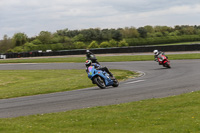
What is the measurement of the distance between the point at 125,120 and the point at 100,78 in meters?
9.26

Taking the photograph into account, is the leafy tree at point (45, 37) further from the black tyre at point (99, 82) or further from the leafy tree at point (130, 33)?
the black tyre at point (99, 82)

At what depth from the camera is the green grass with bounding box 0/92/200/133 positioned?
7.71 m

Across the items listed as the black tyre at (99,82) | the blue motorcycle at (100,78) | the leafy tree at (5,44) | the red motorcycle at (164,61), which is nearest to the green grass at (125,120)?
the blue motorcycle at (100,78)

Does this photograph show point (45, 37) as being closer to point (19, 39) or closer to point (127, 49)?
point (19, 39)

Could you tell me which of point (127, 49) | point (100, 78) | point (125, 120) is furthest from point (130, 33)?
point (125, 120)

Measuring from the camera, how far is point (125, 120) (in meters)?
8.77

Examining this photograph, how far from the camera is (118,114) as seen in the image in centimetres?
983

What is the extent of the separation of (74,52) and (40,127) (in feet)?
179

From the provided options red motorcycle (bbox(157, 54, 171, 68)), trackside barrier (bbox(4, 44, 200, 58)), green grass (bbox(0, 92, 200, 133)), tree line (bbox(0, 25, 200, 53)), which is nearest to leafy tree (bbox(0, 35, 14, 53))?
tree line (bbox(0, 25, 200, 53))

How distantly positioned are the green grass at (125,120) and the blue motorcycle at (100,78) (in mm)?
6223

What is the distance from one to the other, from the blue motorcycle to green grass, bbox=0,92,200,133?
6223 millimetres

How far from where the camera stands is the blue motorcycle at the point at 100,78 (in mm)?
17562

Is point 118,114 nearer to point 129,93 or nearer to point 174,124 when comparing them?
point 174,124

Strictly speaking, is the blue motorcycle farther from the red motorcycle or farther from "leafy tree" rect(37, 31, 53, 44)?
"leafy tree" rect(37, 31, 53, 44)
